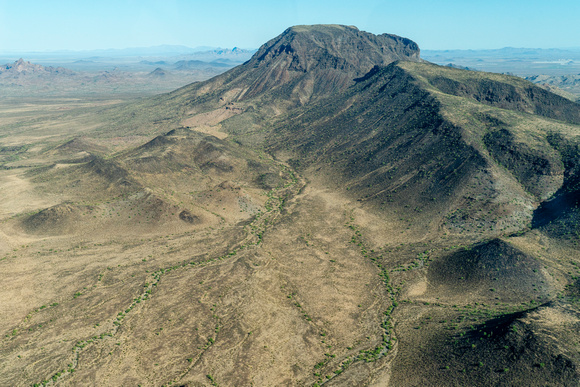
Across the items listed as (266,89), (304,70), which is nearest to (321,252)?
(266,89)

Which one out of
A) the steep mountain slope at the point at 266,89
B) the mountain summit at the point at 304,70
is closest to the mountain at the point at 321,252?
the steep mountain slope at the point at 266,89

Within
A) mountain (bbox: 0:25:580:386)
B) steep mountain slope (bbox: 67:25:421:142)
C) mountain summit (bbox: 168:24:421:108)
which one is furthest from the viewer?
mountain summit (bbox: 168:24:421:108)

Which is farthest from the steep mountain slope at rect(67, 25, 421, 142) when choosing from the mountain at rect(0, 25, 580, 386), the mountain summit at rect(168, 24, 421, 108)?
the mountain at rect(0, 25, 580, 386)

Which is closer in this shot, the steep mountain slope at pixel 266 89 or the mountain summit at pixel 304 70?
the steep mountain slope at pixel 266 89

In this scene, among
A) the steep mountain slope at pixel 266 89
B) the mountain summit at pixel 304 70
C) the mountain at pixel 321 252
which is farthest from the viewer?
the mountain summit at pixel 304 70

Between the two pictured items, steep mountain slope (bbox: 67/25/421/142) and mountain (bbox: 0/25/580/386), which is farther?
steep mountain slope (bbox: 67/25/421/142)

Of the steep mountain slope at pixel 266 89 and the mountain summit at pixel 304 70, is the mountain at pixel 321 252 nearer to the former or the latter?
the steep mountain slope at pixel 266 89

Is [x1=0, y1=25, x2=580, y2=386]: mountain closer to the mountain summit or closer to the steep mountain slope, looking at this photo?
the steep mountain slope

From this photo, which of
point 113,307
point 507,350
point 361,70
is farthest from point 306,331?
point 361,70
